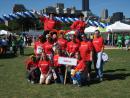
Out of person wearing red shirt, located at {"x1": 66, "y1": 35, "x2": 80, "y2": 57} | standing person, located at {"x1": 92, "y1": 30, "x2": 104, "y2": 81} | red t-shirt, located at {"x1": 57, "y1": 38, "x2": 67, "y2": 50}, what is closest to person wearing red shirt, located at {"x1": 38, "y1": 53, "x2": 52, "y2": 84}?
person wearing red shirt, located at {"x1": 66, "y1": 35, "x2": 80, "y2": 57}

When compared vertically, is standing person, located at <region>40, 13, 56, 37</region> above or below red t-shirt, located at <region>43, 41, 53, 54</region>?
above

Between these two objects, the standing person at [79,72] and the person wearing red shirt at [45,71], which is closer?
the standing person at [79,72]

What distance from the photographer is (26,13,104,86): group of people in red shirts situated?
44.7 feet

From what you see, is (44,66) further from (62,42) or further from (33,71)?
(62,42)

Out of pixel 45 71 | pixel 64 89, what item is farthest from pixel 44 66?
pixel 64 89

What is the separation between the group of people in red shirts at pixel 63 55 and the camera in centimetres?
1362

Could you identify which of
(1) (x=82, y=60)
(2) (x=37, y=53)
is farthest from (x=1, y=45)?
(1) (x=82, y=60)

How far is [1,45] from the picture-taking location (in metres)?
29.3

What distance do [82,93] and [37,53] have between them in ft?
12.0

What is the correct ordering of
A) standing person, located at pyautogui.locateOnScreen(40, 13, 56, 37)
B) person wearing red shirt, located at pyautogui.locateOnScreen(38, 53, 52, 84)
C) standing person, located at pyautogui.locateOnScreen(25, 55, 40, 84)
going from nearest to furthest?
person wearing red shirt, located at pyautogui.locateOnScreen(38, 53, 52, 84) → standing person, located at pyautogui.locateOnScreen(25, 55, 40, 84) → standing person, located at pyautogui.locateOnScreen(40, 13, 56, 37)

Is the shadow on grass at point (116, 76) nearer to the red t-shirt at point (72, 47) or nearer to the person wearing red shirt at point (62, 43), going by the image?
the red t-shirt at point (72, 47)

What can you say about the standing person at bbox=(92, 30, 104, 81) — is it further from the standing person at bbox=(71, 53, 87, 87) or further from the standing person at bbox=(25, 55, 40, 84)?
the standing person at bbox=(25, 55, 40, 84)

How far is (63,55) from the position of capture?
14078 mm

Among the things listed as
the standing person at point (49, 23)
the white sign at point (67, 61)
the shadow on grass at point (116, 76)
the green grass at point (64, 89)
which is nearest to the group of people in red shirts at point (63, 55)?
the white sign at point (67, 61)
